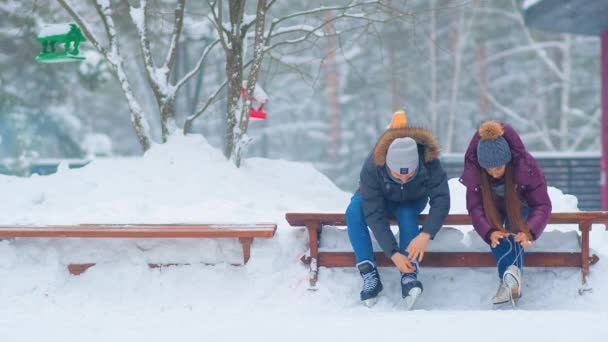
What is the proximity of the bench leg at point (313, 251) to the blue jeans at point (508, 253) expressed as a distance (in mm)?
1222

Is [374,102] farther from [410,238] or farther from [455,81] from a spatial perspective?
[410,238]

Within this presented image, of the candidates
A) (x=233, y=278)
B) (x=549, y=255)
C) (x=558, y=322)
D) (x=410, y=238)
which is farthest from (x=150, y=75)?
(x=558, y=322)

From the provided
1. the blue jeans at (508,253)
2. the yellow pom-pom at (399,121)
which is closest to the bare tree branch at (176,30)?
the yellow pom-pom at (399,121)

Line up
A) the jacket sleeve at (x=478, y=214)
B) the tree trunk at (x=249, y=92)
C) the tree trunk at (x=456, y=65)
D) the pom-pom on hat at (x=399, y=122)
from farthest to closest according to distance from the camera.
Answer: the tree trunk at (x=456, y=65), the tree trunk at (x=249, y=92), the pom-pom on hat at (x=399, y=122), the jacket sleeve at (x=478, y=214)

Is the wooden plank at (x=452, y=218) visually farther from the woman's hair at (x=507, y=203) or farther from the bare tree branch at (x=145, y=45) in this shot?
the bare tree branch at (x=145, y=45)

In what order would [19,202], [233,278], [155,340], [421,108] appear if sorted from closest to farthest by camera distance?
A: [155,340] → [233,278] → [19,202] → [421,108]

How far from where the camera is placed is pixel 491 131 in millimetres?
4199

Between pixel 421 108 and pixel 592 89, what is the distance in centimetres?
623

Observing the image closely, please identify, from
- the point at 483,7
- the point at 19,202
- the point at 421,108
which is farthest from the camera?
the point at 421,108

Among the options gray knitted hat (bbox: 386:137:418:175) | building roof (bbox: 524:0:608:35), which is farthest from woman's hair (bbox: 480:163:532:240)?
building roof (bbox: 524:0:608:35)

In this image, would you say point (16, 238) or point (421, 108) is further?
point (421, 108)

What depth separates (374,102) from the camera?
26.7 meters

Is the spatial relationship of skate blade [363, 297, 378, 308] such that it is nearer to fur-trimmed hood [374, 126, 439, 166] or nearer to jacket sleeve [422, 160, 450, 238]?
jacket sleeve [422, 160, 450, 238]

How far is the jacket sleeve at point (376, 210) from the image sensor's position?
4281 mm
